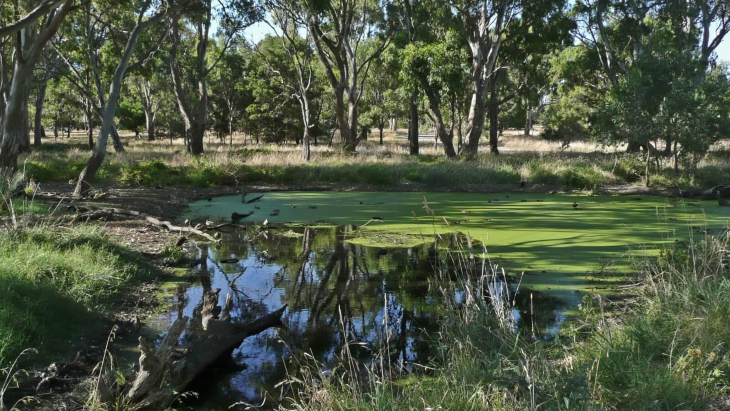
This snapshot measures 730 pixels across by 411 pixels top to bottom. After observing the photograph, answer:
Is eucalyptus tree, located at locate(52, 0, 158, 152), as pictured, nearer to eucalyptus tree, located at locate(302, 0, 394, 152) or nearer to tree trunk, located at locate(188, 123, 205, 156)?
tree trunk, located at locate(188, 123, 205, 156)

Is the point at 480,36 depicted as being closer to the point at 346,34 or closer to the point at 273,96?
the point at 346,34

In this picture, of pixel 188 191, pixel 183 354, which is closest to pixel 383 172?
pixel 188 191

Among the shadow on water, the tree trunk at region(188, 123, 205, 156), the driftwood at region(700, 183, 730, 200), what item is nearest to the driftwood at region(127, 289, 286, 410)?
the shadow on water

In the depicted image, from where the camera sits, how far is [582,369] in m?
3.60

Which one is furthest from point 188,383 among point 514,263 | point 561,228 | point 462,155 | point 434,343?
point 462,155

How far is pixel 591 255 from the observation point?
331 inches

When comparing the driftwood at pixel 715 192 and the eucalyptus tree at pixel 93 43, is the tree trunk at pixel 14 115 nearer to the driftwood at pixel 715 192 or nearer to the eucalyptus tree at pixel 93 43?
the eucalyptus tree at pixel 93 43

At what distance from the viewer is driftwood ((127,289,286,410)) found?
12.5ft

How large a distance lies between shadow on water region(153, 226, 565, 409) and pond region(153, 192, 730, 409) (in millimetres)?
17

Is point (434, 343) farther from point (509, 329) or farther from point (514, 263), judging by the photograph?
point (514, 263)

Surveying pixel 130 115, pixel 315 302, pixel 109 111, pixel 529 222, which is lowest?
pixel 315 302

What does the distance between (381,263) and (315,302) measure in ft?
6.83

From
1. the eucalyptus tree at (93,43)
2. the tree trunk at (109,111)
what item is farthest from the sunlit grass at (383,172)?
the eucalyptus tree at (93,43)

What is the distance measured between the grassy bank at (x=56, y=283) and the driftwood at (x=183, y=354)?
42.4 inches
